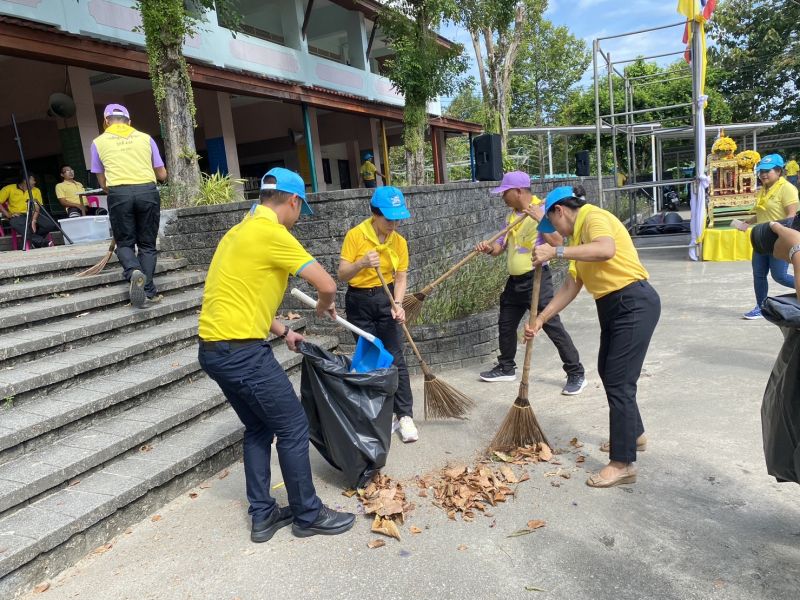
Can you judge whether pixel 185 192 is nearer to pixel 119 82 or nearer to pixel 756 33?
pixel 119 82

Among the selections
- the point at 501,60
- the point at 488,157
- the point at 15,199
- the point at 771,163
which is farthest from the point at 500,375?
the point at 501,60

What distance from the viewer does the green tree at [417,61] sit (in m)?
11.8

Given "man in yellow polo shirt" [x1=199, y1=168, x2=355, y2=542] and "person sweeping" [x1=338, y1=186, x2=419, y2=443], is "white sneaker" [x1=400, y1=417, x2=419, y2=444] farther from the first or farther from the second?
"man in yellow polo shirt" [x1=199, y1=168, x2=355, y2=542]

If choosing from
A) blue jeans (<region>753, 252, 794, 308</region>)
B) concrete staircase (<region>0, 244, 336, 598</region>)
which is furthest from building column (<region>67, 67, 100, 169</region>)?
blue jeans (<region>753, 252, 794, 308</region>)

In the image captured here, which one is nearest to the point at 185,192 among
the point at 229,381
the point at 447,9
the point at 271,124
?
the point at 229,381

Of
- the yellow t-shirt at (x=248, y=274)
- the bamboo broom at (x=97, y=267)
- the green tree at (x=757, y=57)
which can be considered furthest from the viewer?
the green tree at (x=757, y=57)

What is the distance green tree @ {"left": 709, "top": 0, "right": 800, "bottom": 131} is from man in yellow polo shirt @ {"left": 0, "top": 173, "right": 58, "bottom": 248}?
101 feet

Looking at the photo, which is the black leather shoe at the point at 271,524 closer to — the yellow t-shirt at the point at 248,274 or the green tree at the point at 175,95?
the yellow t-shirt at the point at 248,274

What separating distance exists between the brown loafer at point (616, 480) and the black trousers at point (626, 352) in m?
0.07

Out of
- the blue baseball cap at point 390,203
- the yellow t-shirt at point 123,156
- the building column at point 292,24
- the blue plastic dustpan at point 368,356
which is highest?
the building column at point 292,24

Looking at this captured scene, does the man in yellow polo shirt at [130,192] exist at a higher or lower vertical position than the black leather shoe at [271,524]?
higher

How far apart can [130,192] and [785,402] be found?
480cm

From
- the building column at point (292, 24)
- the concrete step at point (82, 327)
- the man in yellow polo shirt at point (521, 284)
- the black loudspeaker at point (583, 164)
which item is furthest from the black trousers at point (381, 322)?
the black loudspeaker at point (583, 164)

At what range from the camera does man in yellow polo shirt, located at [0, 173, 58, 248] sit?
27.5 ft
